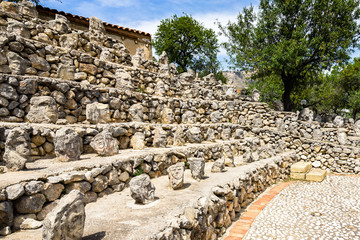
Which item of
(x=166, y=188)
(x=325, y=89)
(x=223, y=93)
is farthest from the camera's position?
(x=325, y=89)

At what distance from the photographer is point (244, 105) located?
1434 centimetres

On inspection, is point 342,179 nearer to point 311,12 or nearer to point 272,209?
point 272,209

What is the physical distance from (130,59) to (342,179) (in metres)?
10.9

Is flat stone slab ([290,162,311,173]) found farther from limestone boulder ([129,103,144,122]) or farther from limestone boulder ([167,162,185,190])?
limestone boulder ([167,162,185,190])

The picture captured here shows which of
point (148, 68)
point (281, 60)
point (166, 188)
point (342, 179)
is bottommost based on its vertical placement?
point (342, 179)

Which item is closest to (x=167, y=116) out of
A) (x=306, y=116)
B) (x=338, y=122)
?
(x=306, y=116)

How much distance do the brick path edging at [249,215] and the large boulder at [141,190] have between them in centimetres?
191

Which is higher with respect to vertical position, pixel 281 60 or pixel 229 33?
pixel 229 33

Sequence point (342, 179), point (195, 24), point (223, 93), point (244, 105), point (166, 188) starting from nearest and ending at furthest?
point (166, 188) < point (342, 179) < point (244, 105) < point (223, 93) < point (195, 24)

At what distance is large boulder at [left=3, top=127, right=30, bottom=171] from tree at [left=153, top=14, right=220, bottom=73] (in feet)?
76.2

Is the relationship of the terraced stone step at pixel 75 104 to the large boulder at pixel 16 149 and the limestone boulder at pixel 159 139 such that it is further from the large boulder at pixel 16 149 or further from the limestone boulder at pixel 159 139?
the large boulder at pixel 16 149

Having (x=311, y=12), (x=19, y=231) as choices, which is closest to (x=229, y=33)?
A: (x=311, y=12)

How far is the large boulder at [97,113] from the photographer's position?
650 centimetres

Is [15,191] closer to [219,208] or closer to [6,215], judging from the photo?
[6,215]
